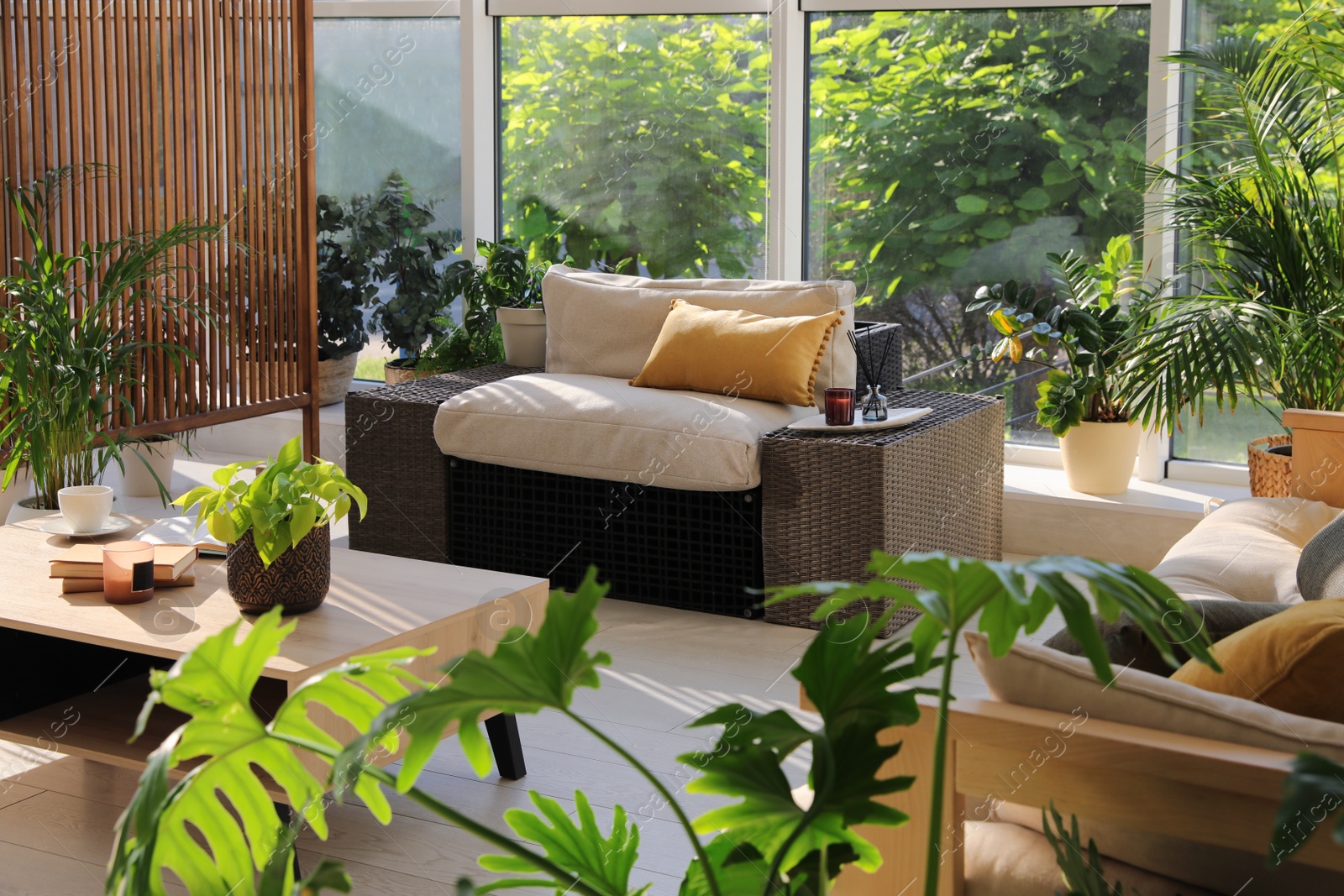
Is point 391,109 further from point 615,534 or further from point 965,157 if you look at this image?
point 615,534

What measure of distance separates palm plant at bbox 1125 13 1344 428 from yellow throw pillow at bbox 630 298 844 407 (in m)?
0.87

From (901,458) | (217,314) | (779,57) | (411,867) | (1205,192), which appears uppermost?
(779,57)

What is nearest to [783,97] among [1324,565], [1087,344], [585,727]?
[1087,344]

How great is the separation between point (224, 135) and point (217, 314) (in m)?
0.62

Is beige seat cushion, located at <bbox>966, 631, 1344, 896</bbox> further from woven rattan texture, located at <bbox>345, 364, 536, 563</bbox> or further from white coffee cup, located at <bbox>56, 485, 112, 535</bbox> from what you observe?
woven rattan texture, located at <bbox>345, 364, 536, 563</bbox>

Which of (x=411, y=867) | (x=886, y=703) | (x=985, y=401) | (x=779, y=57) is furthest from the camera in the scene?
(x=779, y=57)

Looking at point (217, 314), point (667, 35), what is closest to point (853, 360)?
point (667, 35)

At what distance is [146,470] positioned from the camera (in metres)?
4.72

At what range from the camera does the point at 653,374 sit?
12.6 ft

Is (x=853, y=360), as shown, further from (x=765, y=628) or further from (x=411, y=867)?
(x=411, y=867)

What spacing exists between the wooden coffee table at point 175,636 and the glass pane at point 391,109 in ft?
10.2

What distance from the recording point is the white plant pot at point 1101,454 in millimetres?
4008

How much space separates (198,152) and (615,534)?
2018mm

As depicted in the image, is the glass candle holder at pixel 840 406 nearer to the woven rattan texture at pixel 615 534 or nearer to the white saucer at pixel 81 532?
the woven rattan texture at pixel 615 534
